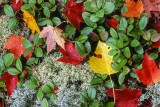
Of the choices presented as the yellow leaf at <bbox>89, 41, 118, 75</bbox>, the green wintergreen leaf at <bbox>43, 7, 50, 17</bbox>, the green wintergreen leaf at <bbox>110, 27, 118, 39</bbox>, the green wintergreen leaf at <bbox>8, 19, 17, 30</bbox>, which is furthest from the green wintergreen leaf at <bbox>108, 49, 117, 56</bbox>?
the green wintergreen leaf at <bbox>8, 19, 17, 30</bbox>

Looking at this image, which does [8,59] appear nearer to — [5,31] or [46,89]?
[5,31]

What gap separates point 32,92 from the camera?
5.86 feet

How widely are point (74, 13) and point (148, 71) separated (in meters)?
0.90

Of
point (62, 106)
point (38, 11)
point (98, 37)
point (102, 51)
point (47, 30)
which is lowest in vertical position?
point (62, 106)

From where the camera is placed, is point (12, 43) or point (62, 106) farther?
point (12, 43)

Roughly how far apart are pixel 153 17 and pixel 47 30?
113cm

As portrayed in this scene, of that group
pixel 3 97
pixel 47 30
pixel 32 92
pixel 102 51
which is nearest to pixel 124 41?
pixel 102 51

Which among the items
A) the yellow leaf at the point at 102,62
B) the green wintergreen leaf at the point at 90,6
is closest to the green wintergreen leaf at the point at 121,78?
the yellow leaf at the point at 102,62

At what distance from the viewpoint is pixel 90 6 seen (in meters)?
1.71

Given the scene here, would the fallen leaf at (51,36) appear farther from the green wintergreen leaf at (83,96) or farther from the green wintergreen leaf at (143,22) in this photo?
the green wintergreen leaf at (143,22)

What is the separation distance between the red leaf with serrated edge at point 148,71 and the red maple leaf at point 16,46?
114 centimetres

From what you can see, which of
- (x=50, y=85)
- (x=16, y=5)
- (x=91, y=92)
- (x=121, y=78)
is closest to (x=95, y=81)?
(x=91, y=92)

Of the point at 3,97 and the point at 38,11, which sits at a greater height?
the point at 38,11

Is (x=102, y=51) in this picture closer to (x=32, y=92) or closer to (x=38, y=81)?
(x=38, y=81)
